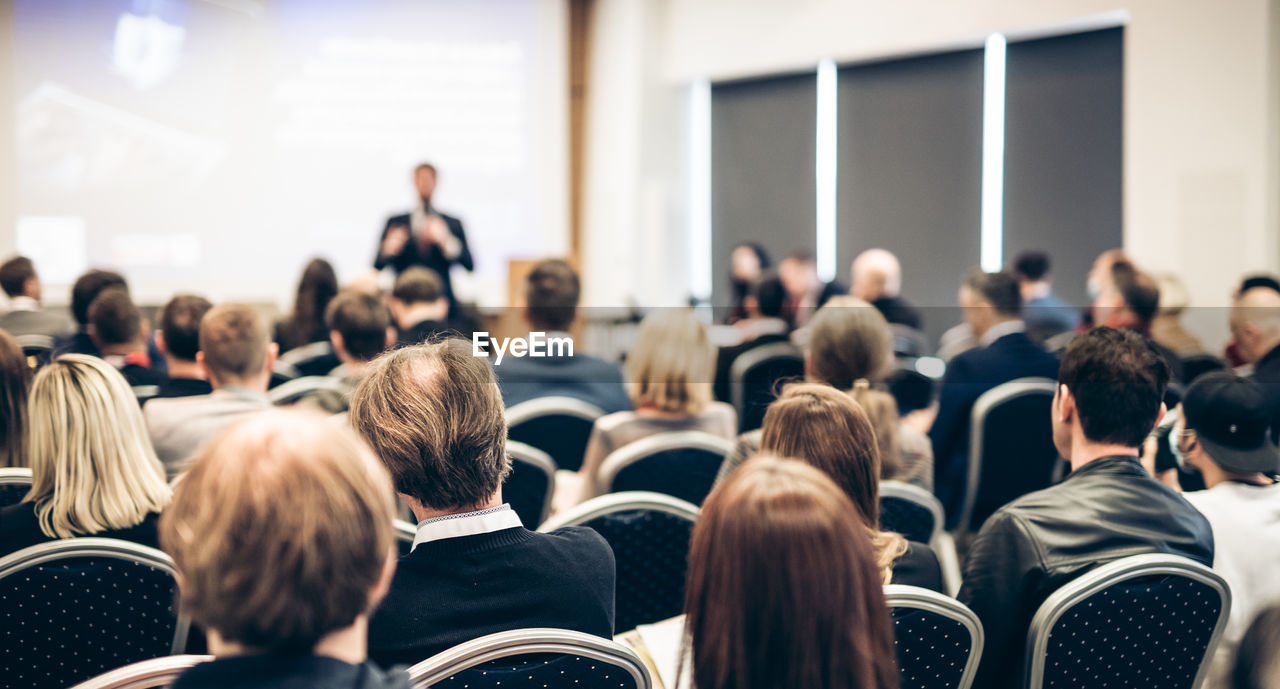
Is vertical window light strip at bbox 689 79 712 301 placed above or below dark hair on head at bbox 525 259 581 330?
above

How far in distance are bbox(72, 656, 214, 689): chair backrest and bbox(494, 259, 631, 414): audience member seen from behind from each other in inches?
85.3

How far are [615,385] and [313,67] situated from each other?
5738mm

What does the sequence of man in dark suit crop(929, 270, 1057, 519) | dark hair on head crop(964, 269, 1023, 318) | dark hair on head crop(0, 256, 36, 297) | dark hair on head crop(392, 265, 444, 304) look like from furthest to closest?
1. dark hair on head crop(0, 256, 36, 297)
2. dark hair on head crop(964, 269, 1023, 318)
3. dark hair on head crop(392, 265, 444, 304)
4. man in dark suit crop(929, 270, 1057, 519)

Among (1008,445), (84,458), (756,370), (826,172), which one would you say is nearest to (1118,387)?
(1008,445)

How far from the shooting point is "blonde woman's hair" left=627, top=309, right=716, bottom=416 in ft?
9.80

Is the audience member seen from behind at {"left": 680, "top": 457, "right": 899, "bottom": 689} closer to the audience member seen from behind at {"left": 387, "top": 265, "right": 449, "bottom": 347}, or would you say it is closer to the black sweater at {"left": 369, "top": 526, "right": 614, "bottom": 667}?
the black sweater at {"left": 369, "top": 526, "right": 614, "bottom": 667}

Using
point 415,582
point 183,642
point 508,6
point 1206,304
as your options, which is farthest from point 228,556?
point 508,6

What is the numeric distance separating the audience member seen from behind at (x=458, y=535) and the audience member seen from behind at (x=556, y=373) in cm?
170

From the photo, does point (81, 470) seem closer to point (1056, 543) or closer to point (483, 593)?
point (483, 593)

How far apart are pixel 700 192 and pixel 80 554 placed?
862 cm

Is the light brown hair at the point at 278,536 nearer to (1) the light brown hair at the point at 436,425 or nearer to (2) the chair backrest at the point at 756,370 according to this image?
(1) the light brown hair at the point at 436,425

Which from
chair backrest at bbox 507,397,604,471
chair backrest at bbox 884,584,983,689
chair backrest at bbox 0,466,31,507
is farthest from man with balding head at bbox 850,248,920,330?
chair backrest at bbox 0,466,31,507

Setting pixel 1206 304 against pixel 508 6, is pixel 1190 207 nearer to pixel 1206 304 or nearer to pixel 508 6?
pixel 1206 304

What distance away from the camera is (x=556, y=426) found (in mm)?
3111
